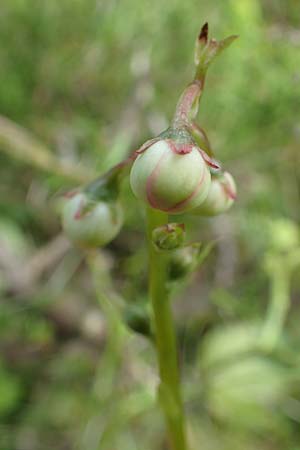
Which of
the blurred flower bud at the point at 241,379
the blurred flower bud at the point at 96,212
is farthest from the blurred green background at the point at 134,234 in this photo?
the blurred flower bud at the point at 96,212

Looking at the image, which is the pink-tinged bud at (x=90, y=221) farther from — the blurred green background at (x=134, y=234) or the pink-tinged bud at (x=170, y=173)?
the blurred green background at (x=134, y=234)

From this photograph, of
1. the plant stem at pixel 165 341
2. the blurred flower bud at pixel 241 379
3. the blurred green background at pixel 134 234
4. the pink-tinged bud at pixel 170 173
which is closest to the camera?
the pink-tinged bud at pixel 170 173

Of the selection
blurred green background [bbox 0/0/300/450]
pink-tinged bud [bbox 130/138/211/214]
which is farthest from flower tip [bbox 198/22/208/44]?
blurred green background [bbox 0/0/300/450]

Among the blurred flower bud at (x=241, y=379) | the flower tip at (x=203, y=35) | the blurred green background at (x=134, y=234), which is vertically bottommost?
the blurred flower bud at (x=241, y=379)

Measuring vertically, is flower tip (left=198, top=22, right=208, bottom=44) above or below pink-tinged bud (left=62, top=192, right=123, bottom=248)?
above

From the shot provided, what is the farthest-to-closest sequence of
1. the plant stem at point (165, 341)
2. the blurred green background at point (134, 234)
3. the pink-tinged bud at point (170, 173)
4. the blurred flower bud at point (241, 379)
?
the blurred flower bud at point (241, 379) → the blurred green background at point (134, 234) → the plant stem at point (165, 341) → the pink-tinged bud at point (170, 173)

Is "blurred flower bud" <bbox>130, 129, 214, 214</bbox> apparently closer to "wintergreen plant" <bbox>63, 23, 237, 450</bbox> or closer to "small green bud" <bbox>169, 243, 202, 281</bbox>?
"wintergreen plant" <bbox>63, 23, 237, 450</bbox>

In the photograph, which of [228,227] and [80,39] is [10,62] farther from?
[228,227]

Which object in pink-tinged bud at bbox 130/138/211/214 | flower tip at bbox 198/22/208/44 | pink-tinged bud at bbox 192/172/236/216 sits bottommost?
pink-tinged bud at bbox 192/172/236/216
